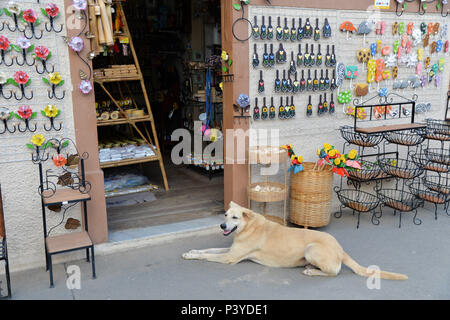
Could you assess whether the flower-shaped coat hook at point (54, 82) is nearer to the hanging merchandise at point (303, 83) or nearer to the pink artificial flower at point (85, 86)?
the pink artificial flower at point (85, 86)

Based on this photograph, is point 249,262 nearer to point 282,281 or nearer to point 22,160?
point 282,281

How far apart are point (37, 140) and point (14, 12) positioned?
1219 millimetres

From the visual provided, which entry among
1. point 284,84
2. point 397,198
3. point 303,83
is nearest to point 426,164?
point 397,198

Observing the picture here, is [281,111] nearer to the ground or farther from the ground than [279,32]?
nearer to the ground

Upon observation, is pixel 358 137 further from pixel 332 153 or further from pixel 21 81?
pixel 21 81

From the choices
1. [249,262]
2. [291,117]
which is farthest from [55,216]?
[291,117]

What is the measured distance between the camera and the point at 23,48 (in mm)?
4070

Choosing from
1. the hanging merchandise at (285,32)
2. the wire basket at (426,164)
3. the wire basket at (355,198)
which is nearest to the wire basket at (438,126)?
the wire basket at (426,164)

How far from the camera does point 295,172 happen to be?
5121 mm

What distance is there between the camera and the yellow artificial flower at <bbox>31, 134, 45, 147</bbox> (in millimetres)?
4203

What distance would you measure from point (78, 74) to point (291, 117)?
2.70 meters

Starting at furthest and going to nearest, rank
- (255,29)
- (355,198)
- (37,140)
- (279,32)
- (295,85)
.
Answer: (355,198)
(295,85)
(279,32)
(255,29)
(37,140)

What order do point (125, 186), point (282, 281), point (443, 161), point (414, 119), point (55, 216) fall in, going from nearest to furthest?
point (282, 281) → point (55, 216) → point (443, 161) → point (414, 119) → point (125, 186)

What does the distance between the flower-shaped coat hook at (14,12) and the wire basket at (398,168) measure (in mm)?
4774
